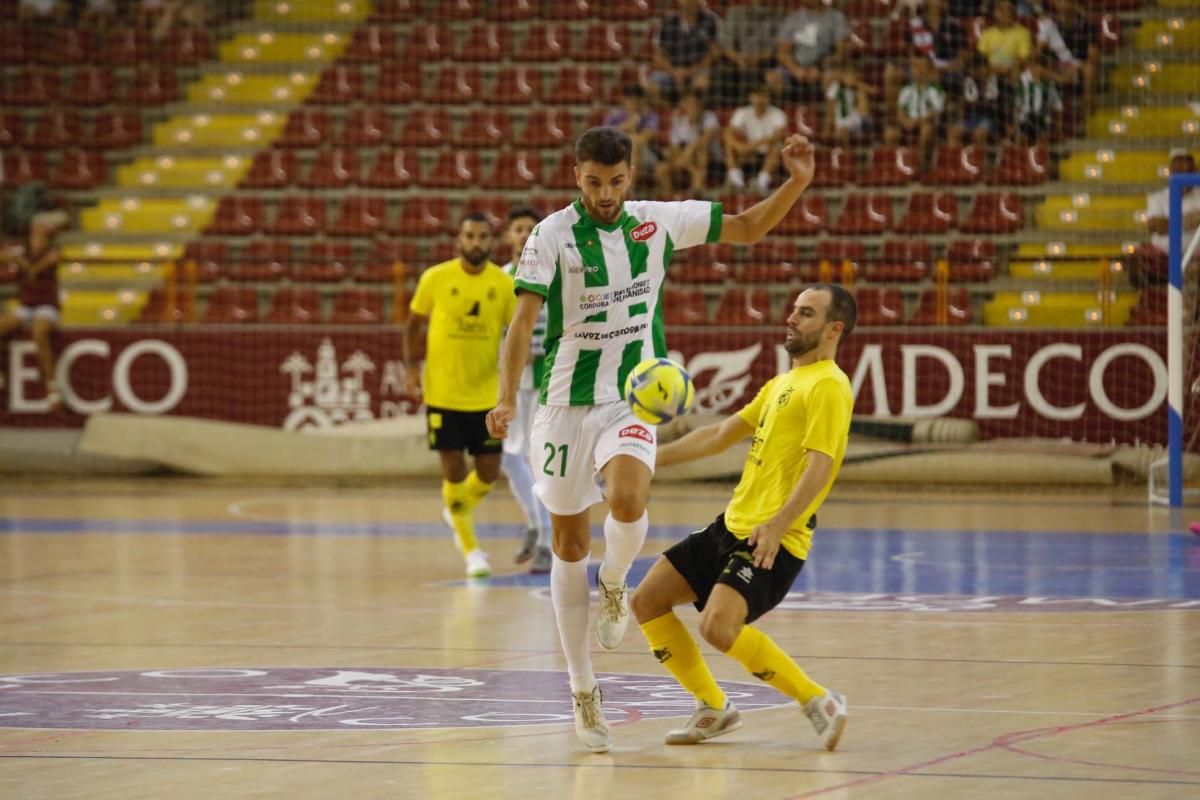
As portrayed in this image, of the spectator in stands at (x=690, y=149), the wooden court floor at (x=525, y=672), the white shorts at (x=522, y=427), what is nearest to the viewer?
the wooden court floor at (x=525, y=672)

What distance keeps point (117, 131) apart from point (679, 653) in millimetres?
20885

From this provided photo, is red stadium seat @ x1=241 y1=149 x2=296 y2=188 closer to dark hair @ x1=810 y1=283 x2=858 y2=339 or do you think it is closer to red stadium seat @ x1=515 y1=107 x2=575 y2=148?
red stadium seat @ x1=515 y1=107 x2=575 y2=148

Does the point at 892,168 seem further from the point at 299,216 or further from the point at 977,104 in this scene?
the point at 299,216

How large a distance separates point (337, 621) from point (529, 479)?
2.91m

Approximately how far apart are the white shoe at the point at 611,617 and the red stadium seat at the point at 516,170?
16.7 m

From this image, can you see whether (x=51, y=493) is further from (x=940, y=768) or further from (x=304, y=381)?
(x=940, y=768)

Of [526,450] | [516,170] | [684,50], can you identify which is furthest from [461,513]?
[684,50]

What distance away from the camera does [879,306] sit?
20.6m

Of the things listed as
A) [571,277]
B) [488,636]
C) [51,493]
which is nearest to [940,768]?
[571,277]

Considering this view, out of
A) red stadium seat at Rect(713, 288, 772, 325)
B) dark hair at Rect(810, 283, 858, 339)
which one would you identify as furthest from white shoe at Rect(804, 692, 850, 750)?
red stadium seat at Rect(713, 288, 772, 325)

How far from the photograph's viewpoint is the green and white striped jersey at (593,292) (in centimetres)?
677

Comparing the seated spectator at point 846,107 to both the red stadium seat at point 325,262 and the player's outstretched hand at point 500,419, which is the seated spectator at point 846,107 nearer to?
the red stadium seat at point 325,262

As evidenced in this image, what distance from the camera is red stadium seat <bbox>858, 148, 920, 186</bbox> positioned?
72.2 feet

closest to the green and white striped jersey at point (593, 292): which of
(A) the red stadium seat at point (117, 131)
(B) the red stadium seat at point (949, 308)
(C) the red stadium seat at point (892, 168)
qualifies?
(B) the red stadium seat at point (949, 308)
